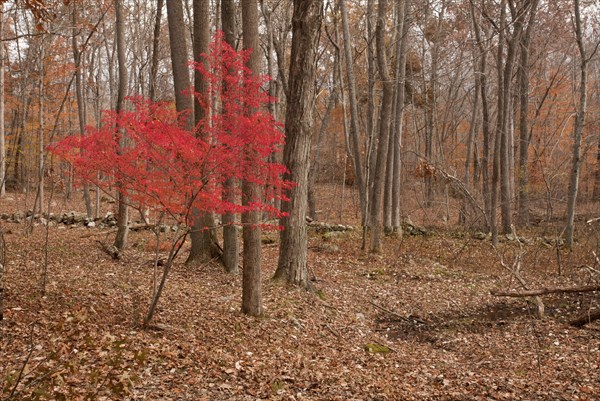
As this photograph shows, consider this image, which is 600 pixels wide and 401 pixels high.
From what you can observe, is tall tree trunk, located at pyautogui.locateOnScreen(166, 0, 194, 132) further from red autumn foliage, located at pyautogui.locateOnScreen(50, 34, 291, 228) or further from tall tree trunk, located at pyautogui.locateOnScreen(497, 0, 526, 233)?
tall tree trunk, located at pyautogui.locateOnScreen(497, 0, 526, 233)

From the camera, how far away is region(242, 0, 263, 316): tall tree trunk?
6762 millimetres

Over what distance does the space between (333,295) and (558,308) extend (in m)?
3.89

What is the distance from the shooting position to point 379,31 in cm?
1305

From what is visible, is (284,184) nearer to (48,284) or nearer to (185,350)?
(185,350)

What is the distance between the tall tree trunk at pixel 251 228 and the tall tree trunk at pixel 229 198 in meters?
0.63

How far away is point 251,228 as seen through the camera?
686cm

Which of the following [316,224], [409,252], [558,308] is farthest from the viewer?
[316,224]

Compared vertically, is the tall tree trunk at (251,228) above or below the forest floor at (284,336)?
above

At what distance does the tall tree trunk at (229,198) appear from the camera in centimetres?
825

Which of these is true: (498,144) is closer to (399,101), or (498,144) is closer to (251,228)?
(399,101)

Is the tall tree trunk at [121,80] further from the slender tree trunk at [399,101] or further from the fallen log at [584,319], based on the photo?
the fallen log at [584,319]

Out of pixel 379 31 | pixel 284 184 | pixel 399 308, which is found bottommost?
pixel 399 308

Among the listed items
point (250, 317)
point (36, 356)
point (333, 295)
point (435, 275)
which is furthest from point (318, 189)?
point (36, 356)

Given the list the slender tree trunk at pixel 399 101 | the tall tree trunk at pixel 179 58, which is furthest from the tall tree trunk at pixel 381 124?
the tall tree trunk at pixel 179 58
